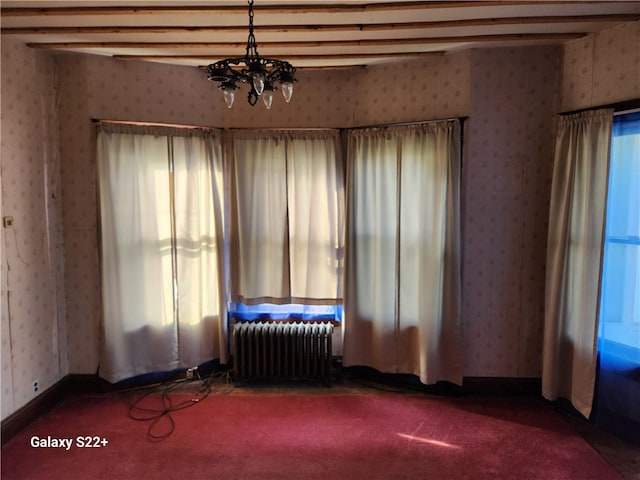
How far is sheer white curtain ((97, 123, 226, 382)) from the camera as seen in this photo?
3461 millimetres

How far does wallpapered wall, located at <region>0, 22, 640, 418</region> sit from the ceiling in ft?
0.65

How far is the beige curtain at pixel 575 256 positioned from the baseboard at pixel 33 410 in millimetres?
3851

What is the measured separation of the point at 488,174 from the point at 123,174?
116 inches

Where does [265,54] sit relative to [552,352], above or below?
above

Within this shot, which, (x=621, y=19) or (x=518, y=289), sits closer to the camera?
(x=621, y=19)

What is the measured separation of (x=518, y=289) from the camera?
3.42 m

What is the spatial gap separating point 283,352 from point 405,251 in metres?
1.37

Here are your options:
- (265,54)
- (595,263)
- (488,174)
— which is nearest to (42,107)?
→ (265,54)

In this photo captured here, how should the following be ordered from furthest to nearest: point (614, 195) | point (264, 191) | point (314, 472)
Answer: point (264, 191) → point (614, 195) → point (314, 472)

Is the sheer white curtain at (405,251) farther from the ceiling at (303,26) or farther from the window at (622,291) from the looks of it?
the window at (622,291)

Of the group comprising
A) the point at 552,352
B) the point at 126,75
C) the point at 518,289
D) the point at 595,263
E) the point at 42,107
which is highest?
the point at 126,75

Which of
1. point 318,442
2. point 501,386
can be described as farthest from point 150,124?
point 501,386

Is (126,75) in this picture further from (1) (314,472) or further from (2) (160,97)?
(1) (314,472)

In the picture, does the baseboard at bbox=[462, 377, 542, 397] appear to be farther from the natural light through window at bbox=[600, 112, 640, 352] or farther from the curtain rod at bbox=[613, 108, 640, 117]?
the curtain rod at bbox=[613, 108, 640, 117]
